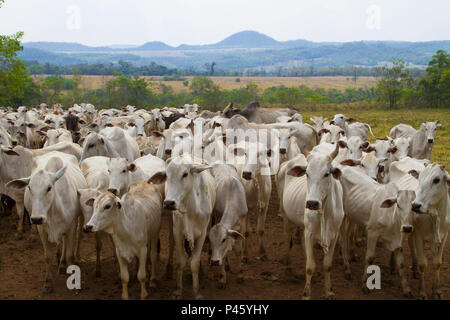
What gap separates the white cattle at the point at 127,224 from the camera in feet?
19.6

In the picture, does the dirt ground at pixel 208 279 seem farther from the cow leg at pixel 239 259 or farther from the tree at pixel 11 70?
the tree at pixel 11 70

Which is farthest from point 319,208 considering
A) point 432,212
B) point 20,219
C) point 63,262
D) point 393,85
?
point 393,85

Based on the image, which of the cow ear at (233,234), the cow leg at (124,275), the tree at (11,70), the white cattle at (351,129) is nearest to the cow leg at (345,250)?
the cow ear at (233,234)

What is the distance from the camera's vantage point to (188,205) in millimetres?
6266

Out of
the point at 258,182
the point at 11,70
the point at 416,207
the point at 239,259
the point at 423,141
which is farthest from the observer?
the point at 11,70

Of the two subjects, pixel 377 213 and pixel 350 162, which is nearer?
pixel 377 213

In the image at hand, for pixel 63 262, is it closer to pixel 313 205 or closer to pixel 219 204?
pixel 219 204

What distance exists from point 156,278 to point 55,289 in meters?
1.34

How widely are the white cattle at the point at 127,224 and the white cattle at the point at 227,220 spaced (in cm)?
85

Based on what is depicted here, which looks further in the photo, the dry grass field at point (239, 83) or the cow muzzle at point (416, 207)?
the dry grass field at point (239, 83)

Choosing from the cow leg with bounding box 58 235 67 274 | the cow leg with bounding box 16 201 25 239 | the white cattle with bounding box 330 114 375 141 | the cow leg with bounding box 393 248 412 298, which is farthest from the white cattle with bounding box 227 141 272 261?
the white cattle with bounding box 330 114 375 141

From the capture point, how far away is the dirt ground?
6566mm

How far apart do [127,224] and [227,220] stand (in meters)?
1.40
